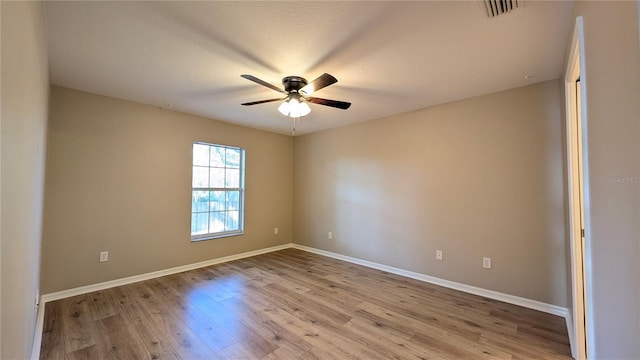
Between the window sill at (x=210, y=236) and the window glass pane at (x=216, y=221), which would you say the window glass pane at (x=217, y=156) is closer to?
the window glass pane at (x=216, y=221)

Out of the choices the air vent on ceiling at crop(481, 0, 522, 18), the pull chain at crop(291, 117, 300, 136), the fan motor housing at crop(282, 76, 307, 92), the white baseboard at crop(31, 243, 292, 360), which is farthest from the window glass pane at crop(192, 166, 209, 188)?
the air vent on ceiling at crop(481, 0, 522, 18)

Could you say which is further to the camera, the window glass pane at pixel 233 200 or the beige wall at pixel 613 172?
the window glass pane at pixel 233 200

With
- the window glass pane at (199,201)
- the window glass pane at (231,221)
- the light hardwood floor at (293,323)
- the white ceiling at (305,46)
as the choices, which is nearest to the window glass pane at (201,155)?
the window glass pane at (199,201)

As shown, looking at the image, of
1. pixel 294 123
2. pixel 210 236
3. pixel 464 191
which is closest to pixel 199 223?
pixel 210 236

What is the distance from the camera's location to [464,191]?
317cm

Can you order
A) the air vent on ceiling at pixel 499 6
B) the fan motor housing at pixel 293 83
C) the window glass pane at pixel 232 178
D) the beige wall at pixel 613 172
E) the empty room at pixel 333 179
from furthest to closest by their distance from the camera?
the window glass pane at pixel 232 178 → the fan motor housing at pixel 293 83 → the air vent on ceiling at pixel 499 6 → the empty room at pixel 333 179 → the beige wall at pixel 613 172

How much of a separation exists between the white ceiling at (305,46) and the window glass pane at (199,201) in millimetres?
1596

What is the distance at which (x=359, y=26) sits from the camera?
1777 millimetres

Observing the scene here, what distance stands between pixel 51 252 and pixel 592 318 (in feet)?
14.7

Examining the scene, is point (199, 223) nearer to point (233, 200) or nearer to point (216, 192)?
point (216, 192)

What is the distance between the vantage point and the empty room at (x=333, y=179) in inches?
42.9

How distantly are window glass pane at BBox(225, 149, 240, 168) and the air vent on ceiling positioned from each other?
401 cm

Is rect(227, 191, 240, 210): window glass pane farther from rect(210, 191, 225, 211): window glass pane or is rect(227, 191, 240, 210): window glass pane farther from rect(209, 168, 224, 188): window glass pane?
rect(209, 168, 224, 188): window glass pane

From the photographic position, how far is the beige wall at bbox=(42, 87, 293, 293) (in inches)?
113
